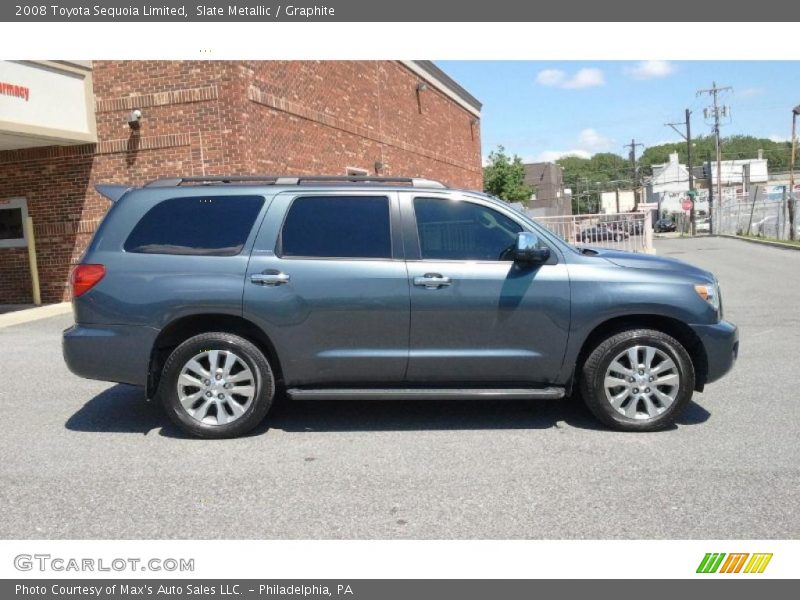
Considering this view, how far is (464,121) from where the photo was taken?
33.2 metres

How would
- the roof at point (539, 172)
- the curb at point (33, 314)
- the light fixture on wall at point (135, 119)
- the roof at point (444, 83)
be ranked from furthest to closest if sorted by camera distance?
the roof at point (539, 172)
the roof at point (444, 83)
the light fixture on wall at point (135, 119)
the curb at point (33, 314)

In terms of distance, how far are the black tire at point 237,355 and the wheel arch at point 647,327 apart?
230 cm

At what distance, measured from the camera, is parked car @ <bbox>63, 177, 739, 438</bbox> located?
17.1 feet

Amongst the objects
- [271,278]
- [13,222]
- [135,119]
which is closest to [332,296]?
[271,278]

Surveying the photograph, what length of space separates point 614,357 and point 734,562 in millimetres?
1971

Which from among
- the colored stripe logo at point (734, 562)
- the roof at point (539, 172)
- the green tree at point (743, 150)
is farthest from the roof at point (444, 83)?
the green tree at point (743, 150)

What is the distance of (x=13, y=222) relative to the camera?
48.2 ft

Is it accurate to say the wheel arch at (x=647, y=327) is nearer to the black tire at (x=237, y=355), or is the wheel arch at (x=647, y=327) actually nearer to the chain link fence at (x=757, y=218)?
the black tire at (x=237, y=355)

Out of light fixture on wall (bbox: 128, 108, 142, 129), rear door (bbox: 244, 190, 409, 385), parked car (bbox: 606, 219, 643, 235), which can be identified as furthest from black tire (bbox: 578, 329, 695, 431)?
parked car (bbox: 606, 219, 643, 235)

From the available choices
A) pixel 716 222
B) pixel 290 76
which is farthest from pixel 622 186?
pixel 290 76

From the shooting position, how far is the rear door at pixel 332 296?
5203 millimetres

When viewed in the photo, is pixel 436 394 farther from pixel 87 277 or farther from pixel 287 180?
pixel 87 277

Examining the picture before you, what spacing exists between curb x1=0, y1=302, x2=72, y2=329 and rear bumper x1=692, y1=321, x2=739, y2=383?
1067cm

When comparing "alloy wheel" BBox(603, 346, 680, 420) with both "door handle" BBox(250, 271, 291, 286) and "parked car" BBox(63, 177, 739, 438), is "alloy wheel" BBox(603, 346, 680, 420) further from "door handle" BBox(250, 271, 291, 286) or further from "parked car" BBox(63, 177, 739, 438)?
"door handle" BBox(250, 271, 291, 286)
